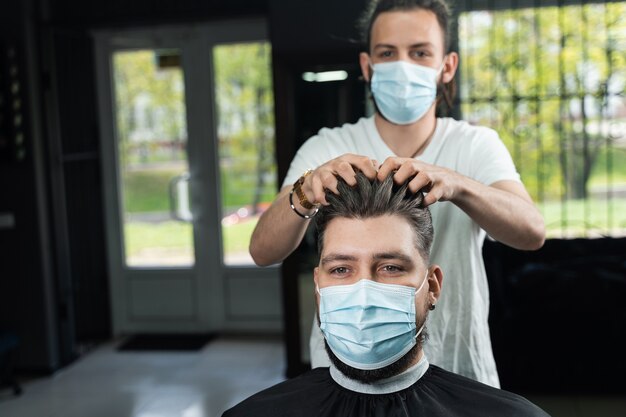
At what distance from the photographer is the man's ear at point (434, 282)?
1.47 metres

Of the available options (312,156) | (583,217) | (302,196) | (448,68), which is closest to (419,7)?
(448,68)

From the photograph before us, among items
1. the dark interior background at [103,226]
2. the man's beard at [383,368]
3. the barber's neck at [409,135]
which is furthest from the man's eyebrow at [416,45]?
the dark interior background at [103,226]

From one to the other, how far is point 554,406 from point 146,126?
3288 mm

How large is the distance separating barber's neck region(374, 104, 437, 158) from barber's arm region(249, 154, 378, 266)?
257 mm

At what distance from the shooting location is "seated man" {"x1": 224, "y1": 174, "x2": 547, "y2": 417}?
4.45ft

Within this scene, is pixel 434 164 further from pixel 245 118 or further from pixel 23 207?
pixel 245 118

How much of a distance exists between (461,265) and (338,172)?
0.42 meters

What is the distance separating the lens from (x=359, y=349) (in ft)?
4.45

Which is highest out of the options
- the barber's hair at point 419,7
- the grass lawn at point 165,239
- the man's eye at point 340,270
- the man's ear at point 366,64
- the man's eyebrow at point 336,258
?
the barber's hair at point 419,7

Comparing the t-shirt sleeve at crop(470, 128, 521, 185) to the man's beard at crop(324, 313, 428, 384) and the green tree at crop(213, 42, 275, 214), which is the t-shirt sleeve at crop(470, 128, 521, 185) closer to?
the man's beard at crop(324, 313, 428, 384)

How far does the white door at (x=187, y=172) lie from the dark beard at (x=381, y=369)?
3.73 metres

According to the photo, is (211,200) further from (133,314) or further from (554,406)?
(554,406)

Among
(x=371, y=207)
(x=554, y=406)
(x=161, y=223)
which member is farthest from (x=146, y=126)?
(x=371, y=207)

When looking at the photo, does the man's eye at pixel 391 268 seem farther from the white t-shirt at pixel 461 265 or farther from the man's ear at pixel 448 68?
the man's ear at pixel 448 68
